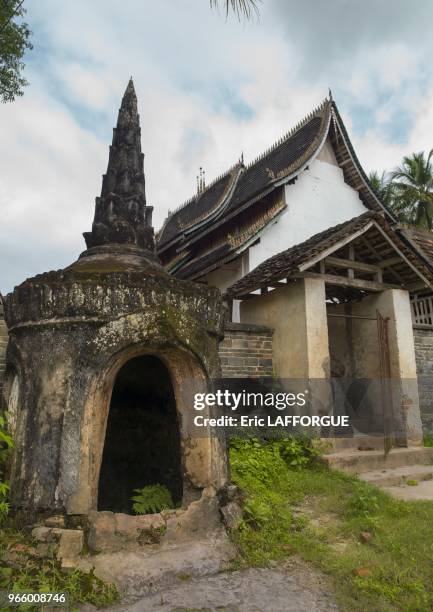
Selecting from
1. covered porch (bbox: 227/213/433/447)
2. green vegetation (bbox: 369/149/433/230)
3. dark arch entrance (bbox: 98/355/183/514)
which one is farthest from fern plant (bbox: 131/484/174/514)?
green vegetation (bbox: 369/149/433/230)

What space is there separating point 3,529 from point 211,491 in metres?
1.53

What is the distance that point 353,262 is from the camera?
837cm

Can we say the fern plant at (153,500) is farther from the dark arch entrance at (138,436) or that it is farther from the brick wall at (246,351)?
the brick wall at (246,351)

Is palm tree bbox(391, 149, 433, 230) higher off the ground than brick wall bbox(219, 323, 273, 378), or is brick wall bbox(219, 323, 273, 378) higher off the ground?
palm tree bbox(391, 149, 433, 230)

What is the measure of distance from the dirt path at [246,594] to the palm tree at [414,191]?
2644 cm

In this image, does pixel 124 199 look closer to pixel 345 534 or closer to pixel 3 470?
pixel 3 470

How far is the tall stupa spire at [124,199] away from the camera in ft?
14.2

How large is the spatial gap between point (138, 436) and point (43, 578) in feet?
8.85

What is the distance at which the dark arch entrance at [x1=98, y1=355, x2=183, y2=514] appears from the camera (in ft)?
16.5

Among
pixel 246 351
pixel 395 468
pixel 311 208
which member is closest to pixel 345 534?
pixel 395 468

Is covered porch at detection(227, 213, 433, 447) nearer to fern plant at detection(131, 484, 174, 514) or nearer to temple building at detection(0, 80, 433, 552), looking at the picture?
temple building at detection(0, 80, 433, 552)

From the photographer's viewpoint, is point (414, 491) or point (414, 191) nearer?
point (414, 491)

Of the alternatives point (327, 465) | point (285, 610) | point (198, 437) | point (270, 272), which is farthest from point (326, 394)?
point (285, 610)

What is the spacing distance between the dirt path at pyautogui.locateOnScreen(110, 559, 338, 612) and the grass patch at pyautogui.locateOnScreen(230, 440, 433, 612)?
14 cm
